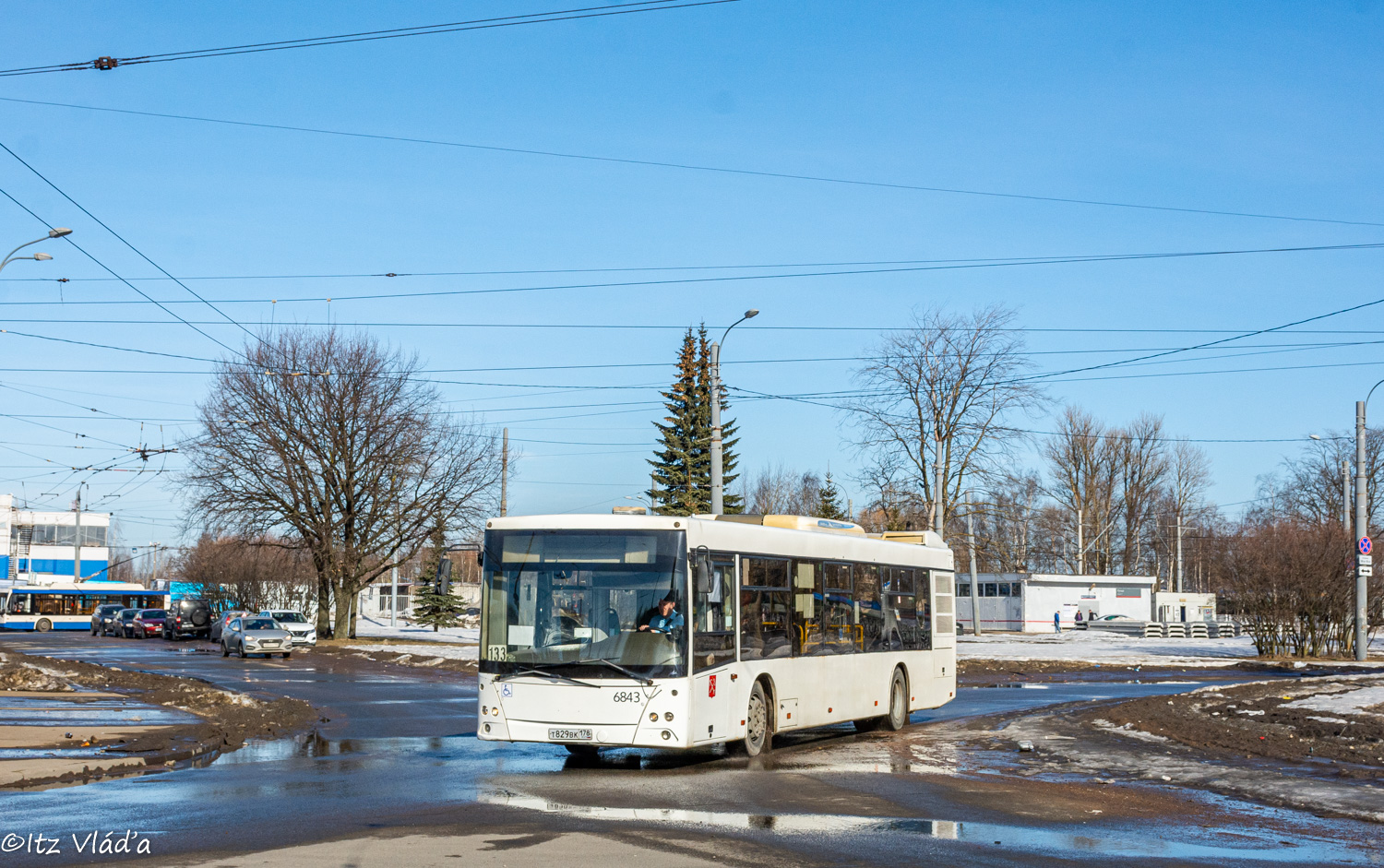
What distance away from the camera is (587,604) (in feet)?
45.2

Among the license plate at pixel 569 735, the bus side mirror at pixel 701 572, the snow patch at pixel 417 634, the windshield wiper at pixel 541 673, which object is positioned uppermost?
the bus side mirror at pixel 701 572

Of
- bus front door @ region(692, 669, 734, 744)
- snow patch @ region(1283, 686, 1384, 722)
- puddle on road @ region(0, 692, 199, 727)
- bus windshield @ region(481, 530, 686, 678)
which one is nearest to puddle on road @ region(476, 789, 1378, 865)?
bus windshield @ region(481, 530, 686, 678)

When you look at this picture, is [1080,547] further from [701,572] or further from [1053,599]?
[701,572]

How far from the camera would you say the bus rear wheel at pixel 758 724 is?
15.0 metres

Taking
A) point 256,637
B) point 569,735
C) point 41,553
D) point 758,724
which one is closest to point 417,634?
point 256,637

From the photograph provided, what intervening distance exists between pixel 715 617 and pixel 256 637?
31.8 m

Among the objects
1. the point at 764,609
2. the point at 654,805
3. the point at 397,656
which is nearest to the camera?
the point at 654,805

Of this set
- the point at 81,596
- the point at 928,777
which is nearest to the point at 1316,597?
the point at 928,777

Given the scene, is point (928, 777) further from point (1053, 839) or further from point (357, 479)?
point (357, 479)

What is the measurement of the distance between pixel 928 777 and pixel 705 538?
3388 mm

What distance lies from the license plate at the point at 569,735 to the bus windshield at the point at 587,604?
22.0 inches

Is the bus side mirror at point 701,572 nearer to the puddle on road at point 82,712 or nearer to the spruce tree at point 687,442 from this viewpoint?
the puddle on road at point 82,712

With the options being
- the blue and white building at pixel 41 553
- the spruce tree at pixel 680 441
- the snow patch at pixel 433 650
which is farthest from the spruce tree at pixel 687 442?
the blue and white building at pixel 41 553

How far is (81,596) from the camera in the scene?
75.8 metres
